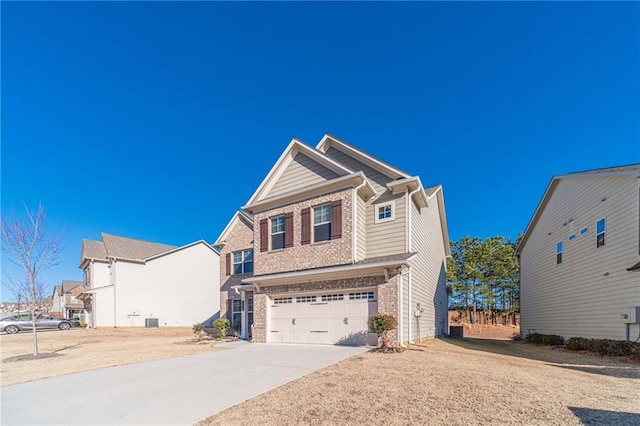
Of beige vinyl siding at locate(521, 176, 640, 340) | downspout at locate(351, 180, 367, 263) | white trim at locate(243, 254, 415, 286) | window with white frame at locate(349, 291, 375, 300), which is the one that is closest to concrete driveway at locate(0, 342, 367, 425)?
window with white frame at locate(349, 291, 375, 300)

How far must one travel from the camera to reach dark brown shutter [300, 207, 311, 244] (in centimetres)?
1366

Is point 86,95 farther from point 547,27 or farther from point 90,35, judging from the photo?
point 547,27

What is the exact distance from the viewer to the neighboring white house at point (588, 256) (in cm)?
1066

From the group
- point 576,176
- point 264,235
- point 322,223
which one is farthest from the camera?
point 264,235

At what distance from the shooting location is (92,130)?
21.1 metres

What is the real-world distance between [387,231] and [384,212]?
0.83m

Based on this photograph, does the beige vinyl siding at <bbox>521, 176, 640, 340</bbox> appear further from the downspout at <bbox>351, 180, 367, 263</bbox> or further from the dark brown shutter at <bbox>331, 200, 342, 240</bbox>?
the dark brown shutter at <bbox>331, 200, 342, 240</bbox>

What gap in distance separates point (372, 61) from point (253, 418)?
17932mm

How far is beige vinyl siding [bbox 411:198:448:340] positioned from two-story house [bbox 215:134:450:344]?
49 millimetres

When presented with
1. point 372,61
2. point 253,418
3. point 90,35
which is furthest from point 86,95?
point 253,418

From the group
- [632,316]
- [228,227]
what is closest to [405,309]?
[632,316]

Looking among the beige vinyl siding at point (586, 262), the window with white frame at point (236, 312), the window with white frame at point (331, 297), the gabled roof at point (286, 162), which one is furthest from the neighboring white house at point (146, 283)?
the beige vinyl siding at point (586, 262)

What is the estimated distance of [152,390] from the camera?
20.5ft

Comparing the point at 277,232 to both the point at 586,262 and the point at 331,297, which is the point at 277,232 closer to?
the point at 331,297
